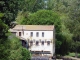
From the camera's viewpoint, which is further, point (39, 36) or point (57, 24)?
point (57, 24)

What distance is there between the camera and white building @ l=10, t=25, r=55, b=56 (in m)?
69.6

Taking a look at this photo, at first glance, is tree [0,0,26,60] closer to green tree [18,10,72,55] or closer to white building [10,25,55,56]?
white building [10,25,55,56]

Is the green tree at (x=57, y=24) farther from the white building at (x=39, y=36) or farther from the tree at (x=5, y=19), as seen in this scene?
the tree at (x=5, y=19)

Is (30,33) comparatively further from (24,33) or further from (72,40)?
(72,40)

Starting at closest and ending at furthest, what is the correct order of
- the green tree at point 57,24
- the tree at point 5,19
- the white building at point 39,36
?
the tree at point 5,19
the white building at point 39,36
the green tree at point 57,24

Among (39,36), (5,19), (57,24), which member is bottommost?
(39,36)

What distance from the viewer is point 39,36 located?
70.8 m

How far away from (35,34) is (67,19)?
786 inches

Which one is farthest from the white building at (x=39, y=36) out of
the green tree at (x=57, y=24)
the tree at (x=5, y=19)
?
the tree at (x=5, y=19)

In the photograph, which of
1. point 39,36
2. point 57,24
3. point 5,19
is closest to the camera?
point 5,19

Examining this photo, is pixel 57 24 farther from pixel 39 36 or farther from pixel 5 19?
pixel 5 19

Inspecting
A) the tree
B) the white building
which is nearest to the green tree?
the white building

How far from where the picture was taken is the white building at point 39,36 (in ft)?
228

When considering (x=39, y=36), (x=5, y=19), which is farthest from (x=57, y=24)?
(x=5, y=19)
